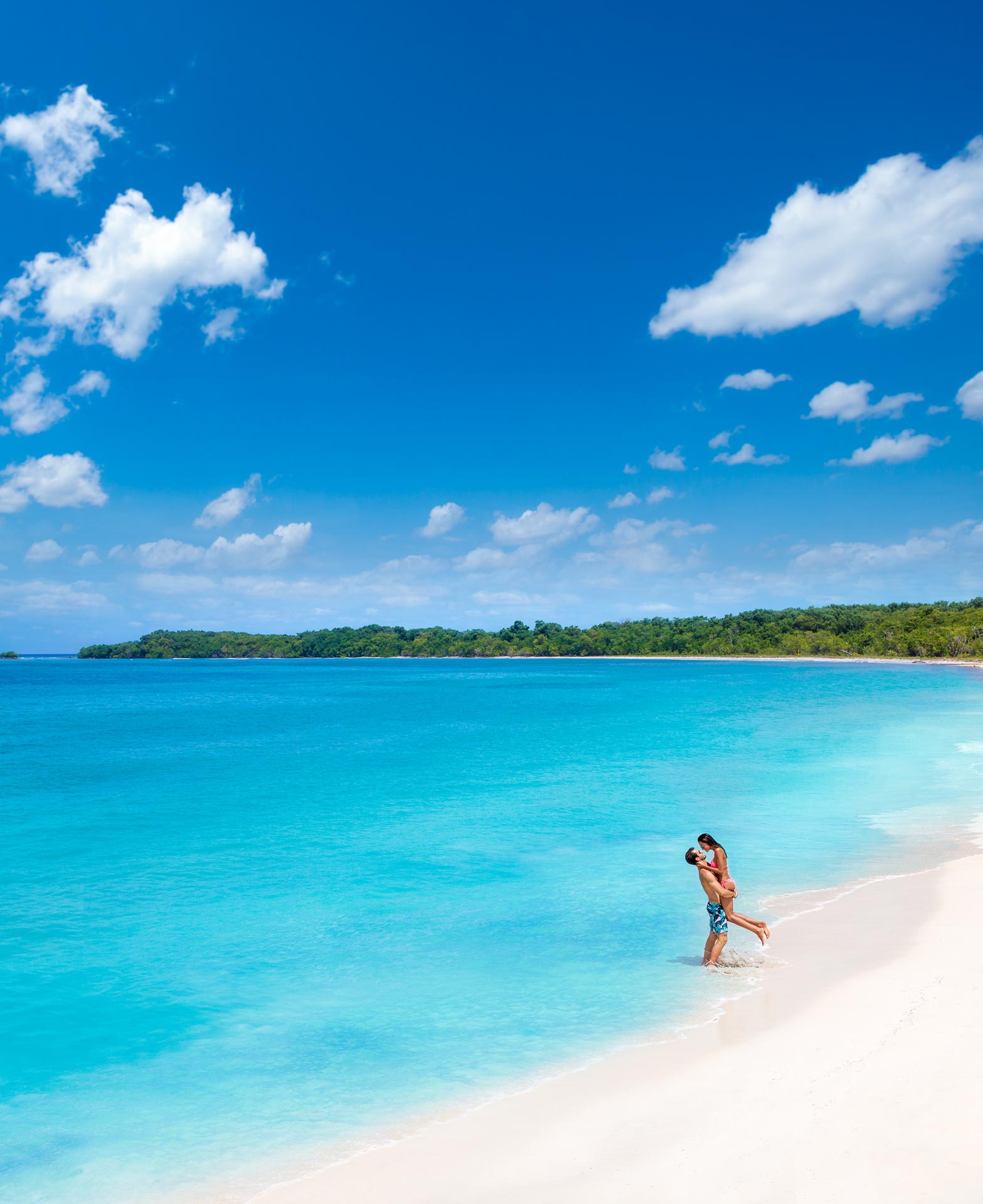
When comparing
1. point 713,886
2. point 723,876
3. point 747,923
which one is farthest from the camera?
point 747,923

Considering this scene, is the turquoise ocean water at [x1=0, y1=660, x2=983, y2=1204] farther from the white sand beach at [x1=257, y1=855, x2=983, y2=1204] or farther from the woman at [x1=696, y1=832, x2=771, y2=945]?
the woman at [x1=696, y1=832, x2=771, y2=945]

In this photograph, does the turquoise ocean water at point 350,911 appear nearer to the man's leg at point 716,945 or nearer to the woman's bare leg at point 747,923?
the man's leg at point 716,945

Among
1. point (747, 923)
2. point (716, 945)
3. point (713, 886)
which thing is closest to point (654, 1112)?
point (713, 886)

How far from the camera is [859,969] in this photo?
9.65 meters

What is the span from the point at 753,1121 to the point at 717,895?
11.9ft

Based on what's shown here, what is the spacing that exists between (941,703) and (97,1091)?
58.1 meters

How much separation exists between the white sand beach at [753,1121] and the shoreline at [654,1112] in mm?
17

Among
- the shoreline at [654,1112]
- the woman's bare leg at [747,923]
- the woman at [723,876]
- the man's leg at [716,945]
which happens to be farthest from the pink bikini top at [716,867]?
the shoreline at [654,1112]

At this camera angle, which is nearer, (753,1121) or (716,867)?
(753,1121)

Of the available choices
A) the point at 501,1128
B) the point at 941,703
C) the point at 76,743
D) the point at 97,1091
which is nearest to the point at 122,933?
the point at 97,1091

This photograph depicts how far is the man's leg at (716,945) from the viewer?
399 inches

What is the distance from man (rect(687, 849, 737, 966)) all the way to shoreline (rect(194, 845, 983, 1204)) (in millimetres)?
419

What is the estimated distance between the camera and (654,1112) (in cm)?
671

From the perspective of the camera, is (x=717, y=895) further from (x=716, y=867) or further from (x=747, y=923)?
(x=747, y=923)
